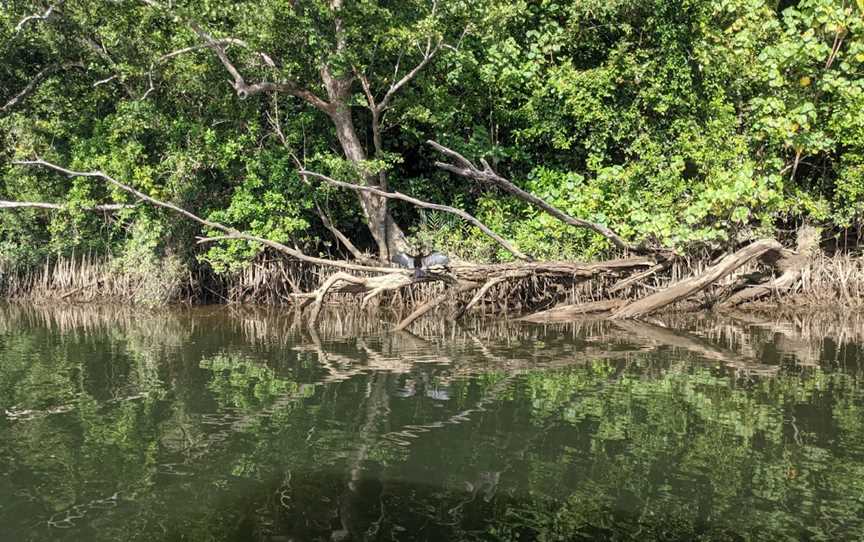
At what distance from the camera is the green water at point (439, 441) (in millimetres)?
4504

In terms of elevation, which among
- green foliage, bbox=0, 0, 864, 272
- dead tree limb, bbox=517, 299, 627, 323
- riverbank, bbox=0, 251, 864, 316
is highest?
green foliage, bbox=0, 0, 864, 272

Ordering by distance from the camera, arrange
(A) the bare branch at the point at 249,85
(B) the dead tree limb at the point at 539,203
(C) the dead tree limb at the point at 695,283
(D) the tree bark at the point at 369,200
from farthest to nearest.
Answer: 1. (D) the tree bark at the point at 369,200
2. (A) the bare branch at the point at 249,85
3. (C) the dead tree limb at the point at 695,283
4. (B) the dead tree limb at the point at 539,203

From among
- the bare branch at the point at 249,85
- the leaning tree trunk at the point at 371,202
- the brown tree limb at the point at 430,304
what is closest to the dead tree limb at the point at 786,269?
the brown tree limb at the point at 430,304

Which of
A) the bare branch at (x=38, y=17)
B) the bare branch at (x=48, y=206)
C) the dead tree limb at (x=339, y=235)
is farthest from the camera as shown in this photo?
the bare branch at (x=48, y=206)

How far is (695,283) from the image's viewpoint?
1162 cm

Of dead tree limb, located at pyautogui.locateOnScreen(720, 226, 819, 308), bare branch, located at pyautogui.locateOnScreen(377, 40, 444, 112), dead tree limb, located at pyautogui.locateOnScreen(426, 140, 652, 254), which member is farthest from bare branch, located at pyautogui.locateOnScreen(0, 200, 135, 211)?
dead tree limb, located at pyautogui.locateOnScreen(720, 226, 819, 308)

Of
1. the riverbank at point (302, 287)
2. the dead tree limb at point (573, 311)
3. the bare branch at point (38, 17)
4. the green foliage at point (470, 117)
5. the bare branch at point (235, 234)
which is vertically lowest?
the dead tree limb at point (573, 311)

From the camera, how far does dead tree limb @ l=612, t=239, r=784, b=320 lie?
458 inches

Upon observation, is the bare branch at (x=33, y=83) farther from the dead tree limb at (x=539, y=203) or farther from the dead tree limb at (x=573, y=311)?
the dead tree limb at (x=573, y=311)

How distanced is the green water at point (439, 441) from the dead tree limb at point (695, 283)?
62.2 inches

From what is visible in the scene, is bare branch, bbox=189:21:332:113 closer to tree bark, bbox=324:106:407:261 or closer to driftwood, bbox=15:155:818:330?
tree bark, bbox=324:106:407:261

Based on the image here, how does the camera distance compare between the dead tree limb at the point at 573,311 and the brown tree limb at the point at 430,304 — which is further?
the dead tree limb at the point at 573,311

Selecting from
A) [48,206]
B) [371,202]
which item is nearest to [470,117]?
[371,202]

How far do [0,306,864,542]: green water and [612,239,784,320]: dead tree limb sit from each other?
1.58 m
